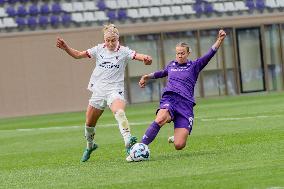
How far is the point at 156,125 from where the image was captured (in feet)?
43.3

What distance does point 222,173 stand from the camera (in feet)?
33.8

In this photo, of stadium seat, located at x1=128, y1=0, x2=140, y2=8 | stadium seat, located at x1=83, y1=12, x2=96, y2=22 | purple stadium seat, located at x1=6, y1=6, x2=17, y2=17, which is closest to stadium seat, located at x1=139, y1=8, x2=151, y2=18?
stadium seat, located at x1=128, y1=0, x2=140, y2=8

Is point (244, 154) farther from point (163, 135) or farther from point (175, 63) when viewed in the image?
point (163, 135)

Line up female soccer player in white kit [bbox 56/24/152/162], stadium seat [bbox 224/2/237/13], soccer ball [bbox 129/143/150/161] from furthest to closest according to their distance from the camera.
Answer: stadium seat [bbox 224/2/237/13] → female soccer player in white kit [bbox 56/24/152/162] → soccer ball [bbox 129/143/150/161]

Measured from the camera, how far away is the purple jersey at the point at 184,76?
13.6 meters

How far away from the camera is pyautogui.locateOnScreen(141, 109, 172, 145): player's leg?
13.1m

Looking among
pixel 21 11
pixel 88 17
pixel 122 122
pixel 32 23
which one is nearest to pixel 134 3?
pixel 88 17

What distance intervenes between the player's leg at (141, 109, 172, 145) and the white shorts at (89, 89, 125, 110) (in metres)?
0.57

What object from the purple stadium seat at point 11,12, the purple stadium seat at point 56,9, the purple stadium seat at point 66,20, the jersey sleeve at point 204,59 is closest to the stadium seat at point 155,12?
the purple stadium seat at point 66,20

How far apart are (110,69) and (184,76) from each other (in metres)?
1.08

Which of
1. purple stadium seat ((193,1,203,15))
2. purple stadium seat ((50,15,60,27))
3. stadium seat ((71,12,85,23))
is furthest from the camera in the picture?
purple stadium seat ((193,1,203,15))

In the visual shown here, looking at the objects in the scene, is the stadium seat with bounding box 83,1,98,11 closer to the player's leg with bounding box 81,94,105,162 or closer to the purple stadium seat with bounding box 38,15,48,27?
the purple stadium seat with bounding box 38,15,48,27

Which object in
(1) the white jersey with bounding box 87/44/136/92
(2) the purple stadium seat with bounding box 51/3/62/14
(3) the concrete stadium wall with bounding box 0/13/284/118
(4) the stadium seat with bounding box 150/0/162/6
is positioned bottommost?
(3) the concrete stadium wall with bounding box 0/13/284/118

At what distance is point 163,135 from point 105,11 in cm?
2277
